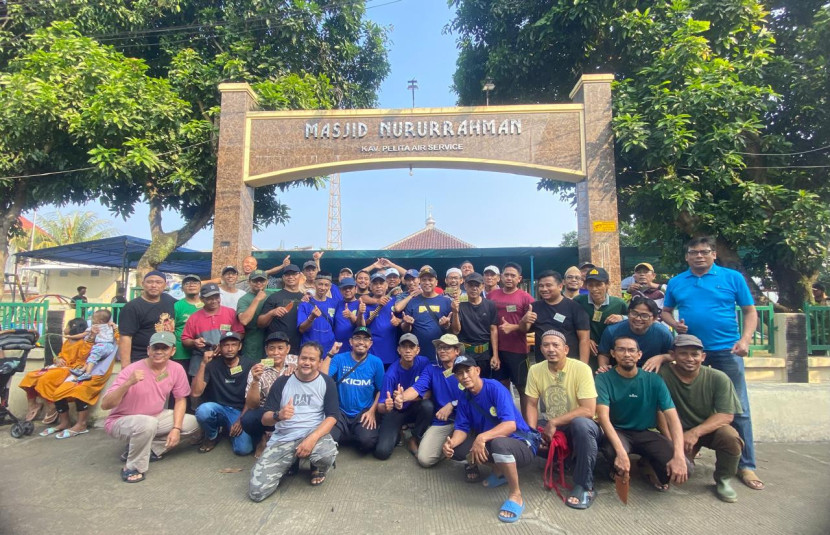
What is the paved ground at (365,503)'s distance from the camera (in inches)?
126

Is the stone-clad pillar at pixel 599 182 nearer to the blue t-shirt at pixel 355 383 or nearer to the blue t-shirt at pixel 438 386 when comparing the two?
the blue t-shirt at pixel 438 386

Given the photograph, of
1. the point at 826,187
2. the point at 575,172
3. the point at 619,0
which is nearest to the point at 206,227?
the point at 575,172

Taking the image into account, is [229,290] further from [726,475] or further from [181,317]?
[726,475]

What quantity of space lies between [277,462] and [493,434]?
1821 millimetres

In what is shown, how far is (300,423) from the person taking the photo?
3.87 metres

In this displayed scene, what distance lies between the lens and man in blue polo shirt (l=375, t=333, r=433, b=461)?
432cm

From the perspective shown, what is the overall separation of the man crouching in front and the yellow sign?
20.7 ft

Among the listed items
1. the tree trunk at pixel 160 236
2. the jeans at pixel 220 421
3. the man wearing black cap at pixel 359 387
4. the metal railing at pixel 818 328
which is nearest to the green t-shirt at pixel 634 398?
the man wearing black cap at pixel 359 387

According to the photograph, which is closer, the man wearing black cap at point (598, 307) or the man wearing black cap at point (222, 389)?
the man wearing black cap at point (222, 389)

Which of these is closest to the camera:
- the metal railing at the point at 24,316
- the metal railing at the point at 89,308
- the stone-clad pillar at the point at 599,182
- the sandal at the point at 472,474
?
the sandal at the point at 472,474

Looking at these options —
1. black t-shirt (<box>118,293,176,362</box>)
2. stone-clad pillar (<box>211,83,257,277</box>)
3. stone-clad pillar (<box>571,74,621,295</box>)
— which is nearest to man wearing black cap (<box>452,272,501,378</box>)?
black t-shirt (<box>118,293,176,362</box>)

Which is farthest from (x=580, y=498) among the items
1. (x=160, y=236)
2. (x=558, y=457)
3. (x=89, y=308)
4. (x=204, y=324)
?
(x=160, y=236)

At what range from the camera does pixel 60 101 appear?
829cm

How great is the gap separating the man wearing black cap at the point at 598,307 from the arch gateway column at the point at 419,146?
3.87 m
